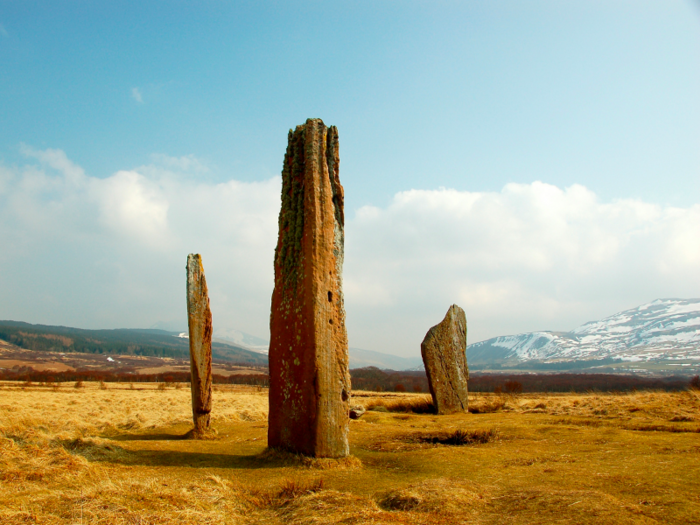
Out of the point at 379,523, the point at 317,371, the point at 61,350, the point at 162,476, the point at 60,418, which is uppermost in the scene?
the point at 317,371

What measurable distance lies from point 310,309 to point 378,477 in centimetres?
291

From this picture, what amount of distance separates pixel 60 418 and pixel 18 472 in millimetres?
8615

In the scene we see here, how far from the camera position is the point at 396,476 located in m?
6.48

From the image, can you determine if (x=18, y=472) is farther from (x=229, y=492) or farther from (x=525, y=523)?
(x=525, y=523)

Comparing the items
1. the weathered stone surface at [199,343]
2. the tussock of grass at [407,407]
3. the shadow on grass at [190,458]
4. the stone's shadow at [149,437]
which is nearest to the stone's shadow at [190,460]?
the shadow on grass at [190,458]

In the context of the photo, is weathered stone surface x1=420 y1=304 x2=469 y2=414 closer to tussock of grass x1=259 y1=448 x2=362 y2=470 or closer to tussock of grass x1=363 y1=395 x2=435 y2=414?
tussock of grass x1=363 y1=395 x2=435 y2=414

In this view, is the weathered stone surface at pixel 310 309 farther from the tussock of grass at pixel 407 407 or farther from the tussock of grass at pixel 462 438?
the tussock of grass at pixel 407 407

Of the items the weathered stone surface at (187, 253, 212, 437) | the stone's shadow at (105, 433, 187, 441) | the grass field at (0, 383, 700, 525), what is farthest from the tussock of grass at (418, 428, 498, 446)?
the stone's shadow at (105, 433, 187, 441)

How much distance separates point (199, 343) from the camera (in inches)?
418

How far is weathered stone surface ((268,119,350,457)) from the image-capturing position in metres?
7.36

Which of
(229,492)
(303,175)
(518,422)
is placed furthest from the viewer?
(518,422)

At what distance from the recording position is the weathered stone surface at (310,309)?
24.1ft

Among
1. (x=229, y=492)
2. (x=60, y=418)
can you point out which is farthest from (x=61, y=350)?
(x=229, y=492)

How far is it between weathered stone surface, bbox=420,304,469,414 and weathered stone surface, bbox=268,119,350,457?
8835mm
